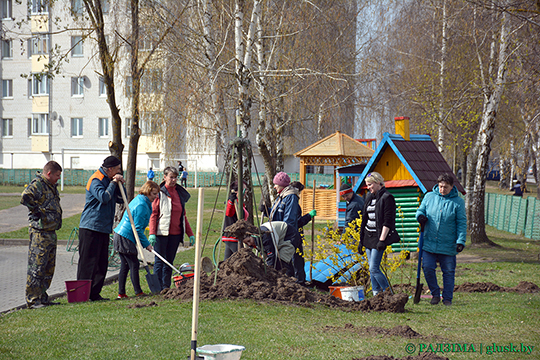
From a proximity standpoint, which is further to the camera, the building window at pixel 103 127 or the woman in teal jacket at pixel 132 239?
the building window at pixel 103 127

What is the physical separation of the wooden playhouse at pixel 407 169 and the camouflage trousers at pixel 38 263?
281 inches

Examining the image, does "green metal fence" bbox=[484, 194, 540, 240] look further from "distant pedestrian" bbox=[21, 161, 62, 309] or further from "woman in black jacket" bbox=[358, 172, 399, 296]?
"distant pedestrian" bbox=[21, 161, 62, 309]

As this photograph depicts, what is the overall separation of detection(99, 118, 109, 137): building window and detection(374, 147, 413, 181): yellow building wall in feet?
125

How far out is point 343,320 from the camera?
6223 millimetres

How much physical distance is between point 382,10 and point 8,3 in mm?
37467

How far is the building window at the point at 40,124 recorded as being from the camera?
1863 inches

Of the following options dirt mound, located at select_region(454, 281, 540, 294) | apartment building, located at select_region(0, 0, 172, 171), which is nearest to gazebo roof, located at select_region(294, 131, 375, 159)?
dirt mound, located at select_region(454, 281, 540, 294)

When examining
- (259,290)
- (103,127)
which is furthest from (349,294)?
(103,127)

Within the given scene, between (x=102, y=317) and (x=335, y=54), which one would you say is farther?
(x=335, y=54)

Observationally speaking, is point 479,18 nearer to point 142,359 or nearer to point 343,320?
point 343,320

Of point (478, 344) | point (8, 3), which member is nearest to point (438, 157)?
point (478, 344)

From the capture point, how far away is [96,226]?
7074 mm

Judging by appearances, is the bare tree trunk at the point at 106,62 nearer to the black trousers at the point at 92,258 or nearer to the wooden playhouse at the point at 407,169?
the wooden playhouse at the point at 407,169

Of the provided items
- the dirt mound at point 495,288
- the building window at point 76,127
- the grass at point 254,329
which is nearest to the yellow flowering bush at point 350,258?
the grass at point 254,329
